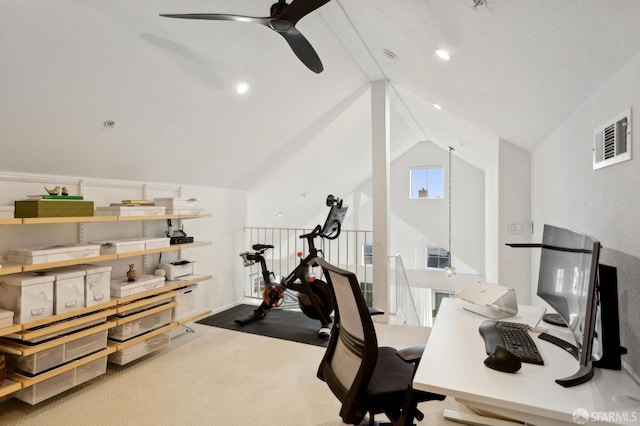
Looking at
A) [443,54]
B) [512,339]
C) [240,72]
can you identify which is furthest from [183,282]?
[443,54]

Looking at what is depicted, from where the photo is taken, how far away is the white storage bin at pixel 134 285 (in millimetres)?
2762

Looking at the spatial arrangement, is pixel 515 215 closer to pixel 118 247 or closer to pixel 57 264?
pixel 118 247

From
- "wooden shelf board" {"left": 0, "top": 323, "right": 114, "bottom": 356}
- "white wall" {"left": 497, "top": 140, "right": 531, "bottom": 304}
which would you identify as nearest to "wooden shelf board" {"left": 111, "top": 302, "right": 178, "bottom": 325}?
"wooden shelf board" {"left": 0, "top": 323, "right": 114, "bottom": 356}

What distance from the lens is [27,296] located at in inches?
85.4

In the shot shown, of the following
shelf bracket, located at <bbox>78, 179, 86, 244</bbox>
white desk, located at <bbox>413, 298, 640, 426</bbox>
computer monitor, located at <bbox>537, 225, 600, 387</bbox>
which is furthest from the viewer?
shelf bracket, located at <bbox>78, 179, 86, 244</bbox>

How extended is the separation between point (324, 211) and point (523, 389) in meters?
7.56

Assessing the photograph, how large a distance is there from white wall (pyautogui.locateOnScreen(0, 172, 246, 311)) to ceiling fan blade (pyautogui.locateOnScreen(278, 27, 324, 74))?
2.15 metres

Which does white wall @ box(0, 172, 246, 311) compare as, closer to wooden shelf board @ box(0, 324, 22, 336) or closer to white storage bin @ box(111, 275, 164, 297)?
white storage bin @ box(111, 275, 164, 297)

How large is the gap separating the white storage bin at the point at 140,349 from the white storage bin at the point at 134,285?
1.51 feet

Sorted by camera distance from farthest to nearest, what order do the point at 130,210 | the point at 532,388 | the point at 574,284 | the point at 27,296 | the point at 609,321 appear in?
the point at 130,210 < the point at 27,296 < the point at 574,284 < the point at 609,321 < the point at 532,388

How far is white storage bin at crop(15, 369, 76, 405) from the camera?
2.23 metres

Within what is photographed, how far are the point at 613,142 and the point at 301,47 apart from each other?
175 cm

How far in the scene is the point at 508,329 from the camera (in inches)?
66.4

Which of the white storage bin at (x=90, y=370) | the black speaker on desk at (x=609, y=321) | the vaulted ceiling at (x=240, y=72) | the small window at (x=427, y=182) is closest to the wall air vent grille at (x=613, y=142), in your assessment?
the vaulted ceiling at (x=240, y=72)
